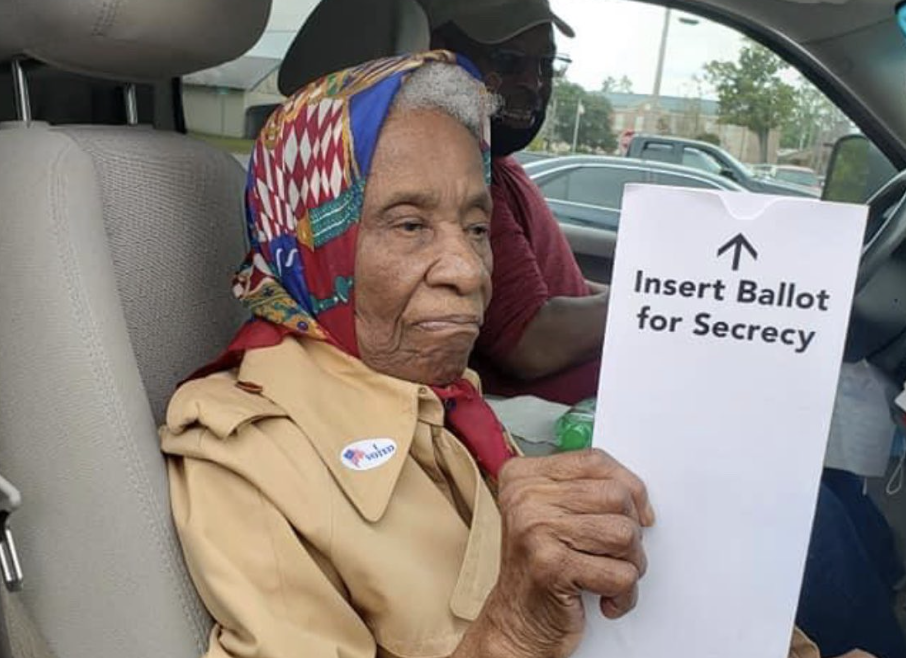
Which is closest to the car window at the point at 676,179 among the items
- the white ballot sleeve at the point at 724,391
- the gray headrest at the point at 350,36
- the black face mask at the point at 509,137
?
the black face mask at the point at 509,137

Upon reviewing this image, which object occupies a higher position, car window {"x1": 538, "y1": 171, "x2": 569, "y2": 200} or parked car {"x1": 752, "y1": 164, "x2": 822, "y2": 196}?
parked car {"x1": 752, "y1": 164, "x2": 822, "y2": 196}

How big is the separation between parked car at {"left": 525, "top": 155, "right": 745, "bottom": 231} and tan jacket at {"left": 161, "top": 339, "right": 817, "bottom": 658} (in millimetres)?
1747

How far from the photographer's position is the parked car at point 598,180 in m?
2.79

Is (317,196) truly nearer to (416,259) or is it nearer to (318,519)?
(416,259)

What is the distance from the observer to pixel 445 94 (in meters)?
1.11

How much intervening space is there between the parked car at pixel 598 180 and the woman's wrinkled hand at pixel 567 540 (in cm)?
200

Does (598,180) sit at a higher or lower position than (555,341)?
higher

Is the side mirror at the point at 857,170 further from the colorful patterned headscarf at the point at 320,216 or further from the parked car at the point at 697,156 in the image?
the colorful patterned headscarf at the point at 320,216

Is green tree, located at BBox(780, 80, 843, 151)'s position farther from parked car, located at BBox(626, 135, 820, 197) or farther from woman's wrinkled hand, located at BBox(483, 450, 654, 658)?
woman's wrinkled hand, located at BBox(483, 450, 654, 658)

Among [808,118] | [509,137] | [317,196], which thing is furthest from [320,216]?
[808,118]

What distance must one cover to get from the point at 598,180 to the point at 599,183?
2cm

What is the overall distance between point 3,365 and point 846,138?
1825 mm

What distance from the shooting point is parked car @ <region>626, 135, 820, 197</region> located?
2.82m

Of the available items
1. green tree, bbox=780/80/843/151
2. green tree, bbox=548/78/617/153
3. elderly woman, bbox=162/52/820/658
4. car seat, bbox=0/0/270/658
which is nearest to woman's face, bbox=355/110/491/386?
elderly woman, bbox=162/52/820/658
